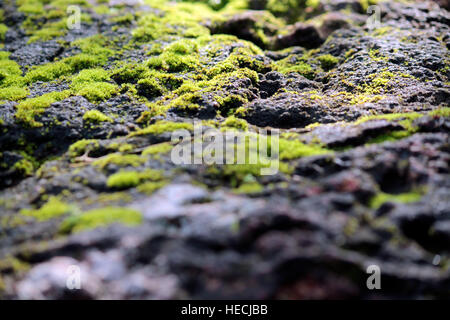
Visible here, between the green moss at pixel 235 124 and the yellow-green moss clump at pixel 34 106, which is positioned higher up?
the yellow-green moss clump at pixel 34 106

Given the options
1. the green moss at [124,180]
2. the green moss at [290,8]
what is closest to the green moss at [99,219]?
the green moss at [124,180]

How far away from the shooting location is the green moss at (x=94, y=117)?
380 inches

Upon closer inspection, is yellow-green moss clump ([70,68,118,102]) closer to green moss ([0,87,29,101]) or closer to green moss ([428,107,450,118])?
green moss ([0,87,29,101])

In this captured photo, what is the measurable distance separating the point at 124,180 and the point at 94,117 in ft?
11.6

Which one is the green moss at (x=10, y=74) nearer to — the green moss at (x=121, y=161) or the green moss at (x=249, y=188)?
the green moss at (x=121, y=161)

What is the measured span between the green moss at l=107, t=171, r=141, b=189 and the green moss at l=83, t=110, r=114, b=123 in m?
3.09

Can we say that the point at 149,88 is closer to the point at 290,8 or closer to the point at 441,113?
the point at 441,113

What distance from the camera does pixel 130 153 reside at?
27.2 ft

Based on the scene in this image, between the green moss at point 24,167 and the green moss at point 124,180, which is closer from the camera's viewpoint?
the green moss at point 124,180

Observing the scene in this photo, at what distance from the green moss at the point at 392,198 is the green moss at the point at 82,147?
702 centimetres

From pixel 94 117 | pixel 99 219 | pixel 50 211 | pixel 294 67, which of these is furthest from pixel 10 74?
pixel 294 67

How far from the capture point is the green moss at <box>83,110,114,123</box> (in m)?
9.66
